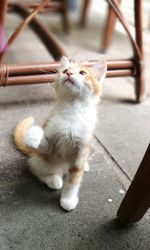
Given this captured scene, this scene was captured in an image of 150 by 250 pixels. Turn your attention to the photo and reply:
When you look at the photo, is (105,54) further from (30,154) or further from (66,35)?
(30,154)

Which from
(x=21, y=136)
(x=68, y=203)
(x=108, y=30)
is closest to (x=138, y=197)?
(x=68, y=203)

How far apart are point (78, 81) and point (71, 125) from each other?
10 centimetres

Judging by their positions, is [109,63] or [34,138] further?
[109,63]

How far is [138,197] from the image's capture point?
829 millimetres

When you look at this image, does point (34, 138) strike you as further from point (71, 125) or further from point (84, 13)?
point (84, 13)

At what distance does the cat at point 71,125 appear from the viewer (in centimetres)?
84

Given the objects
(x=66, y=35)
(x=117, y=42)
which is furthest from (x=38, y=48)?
(x=117, y=42)

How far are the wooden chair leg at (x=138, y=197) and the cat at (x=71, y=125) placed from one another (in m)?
0.13

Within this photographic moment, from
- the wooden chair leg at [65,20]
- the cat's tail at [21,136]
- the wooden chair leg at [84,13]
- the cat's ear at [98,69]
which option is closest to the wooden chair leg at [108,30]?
the wooden chair leg at [65,20]

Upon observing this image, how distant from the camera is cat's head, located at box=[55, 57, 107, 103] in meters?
0.83

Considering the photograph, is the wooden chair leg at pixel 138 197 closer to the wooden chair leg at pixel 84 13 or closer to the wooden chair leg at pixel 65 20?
the wooden chair leg at pixel 65 20

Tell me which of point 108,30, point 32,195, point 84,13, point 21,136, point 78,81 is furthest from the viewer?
point 84,13

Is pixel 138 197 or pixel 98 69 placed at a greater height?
pixel 98 69

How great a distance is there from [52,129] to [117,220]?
0.27 metres
